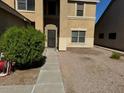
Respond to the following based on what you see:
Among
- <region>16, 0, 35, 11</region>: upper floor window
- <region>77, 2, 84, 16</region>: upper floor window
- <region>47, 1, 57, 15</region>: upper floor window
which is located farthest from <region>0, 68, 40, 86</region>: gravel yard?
<region>77, 2, 84, 16</region>: upper floor window

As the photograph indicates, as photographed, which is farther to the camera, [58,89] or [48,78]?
[48,78]

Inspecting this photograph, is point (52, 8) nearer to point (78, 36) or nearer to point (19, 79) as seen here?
point (78, 36)

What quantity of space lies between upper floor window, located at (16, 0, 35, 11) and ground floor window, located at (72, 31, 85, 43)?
21.4 feet

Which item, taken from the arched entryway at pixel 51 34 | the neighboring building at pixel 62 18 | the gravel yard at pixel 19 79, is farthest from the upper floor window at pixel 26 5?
the gravel yard at pixel 19 79

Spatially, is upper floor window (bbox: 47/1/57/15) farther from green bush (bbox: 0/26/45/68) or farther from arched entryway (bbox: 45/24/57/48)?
green bush (bbox: 0/26/45/68)

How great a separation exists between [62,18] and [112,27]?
31.6 feet

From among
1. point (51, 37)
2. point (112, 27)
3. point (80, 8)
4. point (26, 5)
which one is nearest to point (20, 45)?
point (26, 5)

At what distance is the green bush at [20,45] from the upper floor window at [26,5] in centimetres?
1011

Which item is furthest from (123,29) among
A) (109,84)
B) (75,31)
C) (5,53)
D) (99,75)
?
(5,53)

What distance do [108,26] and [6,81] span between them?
20560mm

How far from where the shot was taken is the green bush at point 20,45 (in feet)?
24.8

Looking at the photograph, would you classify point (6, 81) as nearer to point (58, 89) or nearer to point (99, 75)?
point (58, 89)

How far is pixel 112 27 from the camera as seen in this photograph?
22.0 meters

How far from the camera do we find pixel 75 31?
20.2 meters
